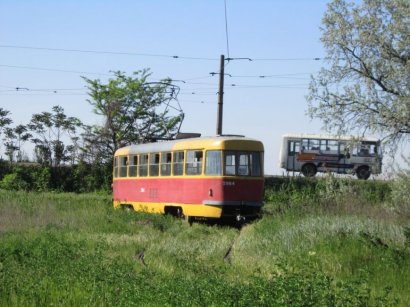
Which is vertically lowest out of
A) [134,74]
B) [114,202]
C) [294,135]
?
[114,202]

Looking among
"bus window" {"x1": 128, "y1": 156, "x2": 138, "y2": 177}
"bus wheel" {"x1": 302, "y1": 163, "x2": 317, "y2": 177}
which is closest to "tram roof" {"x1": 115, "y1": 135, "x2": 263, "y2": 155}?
"bus window" {"x1": 128, "y1": 156, "x2": 138, "y2": 177}

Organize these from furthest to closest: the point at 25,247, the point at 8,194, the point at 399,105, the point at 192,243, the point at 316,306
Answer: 1. the point at 8,194
2. the point at 399,105
3. the point at 192,243
4. the point at 25,247
5. the point at 316,306

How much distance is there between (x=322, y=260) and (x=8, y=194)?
2381cm

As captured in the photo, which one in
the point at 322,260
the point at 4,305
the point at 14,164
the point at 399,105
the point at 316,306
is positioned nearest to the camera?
the point at 316,306

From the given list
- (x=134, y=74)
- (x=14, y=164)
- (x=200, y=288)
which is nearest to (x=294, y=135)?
(x=134, y=74)

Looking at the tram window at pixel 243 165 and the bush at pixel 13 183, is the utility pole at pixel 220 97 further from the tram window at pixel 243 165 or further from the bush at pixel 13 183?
the bush at pixel 13 183

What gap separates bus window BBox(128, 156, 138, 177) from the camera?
25883 millimetres

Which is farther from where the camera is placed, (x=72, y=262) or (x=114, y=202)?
(x=114, y=202)

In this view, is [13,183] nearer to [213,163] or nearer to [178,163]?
[178,163]

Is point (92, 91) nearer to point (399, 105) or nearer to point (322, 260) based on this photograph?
point (399, 105)

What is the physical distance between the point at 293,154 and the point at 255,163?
2314 centimetres

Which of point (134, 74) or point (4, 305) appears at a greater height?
point (134, 74)

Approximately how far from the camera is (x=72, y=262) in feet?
36.3

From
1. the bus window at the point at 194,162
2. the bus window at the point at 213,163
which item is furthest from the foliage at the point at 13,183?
the bus window at the point at 213,163
